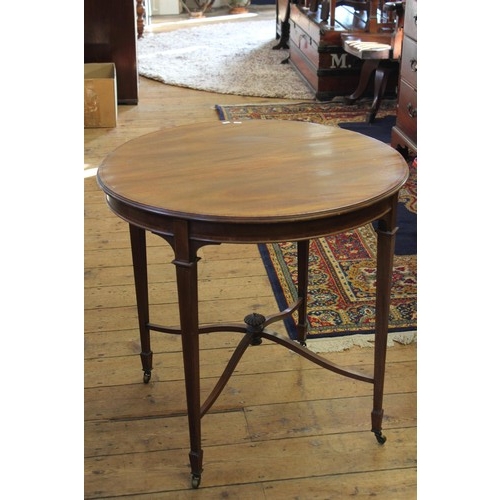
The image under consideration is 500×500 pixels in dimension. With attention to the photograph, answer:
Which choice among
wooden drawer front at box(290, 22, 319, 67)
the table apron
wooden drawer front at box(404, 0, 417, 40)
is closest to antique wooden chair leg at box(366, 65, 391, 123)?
wooden drawer front at box(290, 22, 319, 67)

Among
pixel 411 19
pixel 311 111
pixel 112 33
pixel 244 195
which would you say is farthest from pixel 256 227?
pixel 112 33

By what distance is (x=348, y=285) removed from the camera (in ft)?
9.69

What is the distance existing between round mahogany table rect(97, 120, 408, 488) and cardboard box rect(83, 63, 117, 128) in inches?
108

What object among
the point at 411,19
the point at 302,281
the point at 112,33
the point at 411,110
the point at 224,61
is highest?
the point at 411,19

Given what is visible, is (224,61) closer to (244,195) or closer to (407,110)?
(407,110)

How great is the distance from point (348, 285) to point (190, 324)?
127cm

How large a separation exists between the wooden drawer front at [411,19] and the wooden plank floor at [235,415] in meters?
1.73

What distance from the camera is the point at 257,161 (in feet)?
6.39

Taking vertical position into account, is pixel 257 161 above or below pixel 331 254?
above

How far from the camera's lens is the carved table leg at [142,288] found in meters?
2.18

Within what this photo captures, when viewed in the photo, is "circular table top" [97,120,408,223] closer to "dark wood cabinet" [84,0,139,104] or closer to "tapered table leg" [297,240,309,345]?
"tapered table leg" [297,240,309,345]

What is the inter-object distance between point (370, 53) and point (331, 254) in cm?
199
